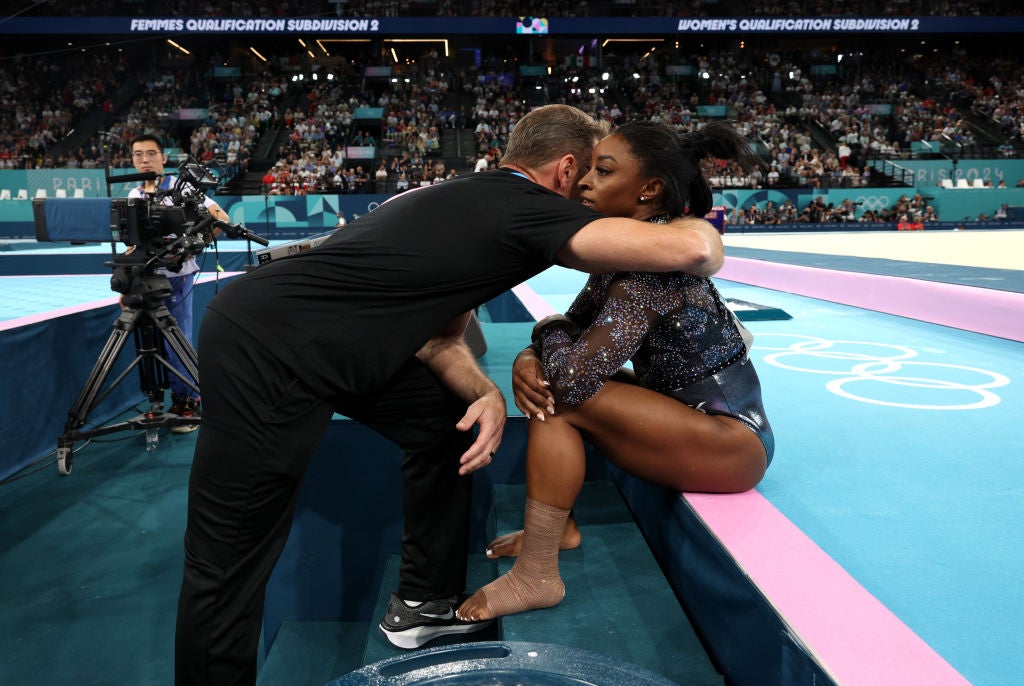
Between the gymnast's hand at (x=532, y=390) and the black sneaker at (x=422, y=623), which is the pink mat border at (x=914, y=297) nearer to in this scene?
the gymnast's hand at (x=532, y=390)

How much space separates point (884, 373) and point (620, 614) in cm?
191

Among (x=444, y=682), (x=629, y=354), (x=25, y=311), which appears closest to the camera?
(x=444, y=682)

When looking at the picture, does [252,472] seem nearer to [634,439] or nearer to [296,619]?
[634,439]

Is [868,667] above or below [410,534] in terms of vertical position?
above

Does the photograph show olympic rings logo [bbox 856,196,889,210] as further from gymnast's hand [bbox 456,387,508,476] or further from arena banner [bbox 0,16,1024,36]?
gymnast's hand [bbox 456,387,508,476]

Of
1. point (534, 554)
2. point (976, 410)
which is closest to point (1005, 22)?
point (976, 410)

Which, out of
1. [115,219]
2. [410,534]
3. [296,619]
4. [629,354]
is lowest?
[296,619]

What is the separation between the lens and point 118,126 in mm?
19328

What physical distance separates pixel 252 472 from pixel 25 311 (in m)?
3.50

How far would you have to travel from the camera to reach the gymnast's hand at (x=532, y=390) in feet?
4.43

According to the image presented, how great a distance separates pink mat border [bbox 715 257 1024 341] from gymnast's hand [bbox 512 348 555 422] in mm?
2891

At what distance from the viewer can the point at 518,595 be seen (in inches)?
51.5

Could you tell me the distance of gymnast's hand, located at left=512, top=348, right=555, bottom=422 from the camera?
1.35m

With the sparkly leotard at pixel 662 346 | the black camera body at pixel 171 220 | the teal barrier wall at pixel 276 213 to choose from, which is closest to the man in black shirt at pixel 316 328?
the sparkly leotard at pixel 662 346
